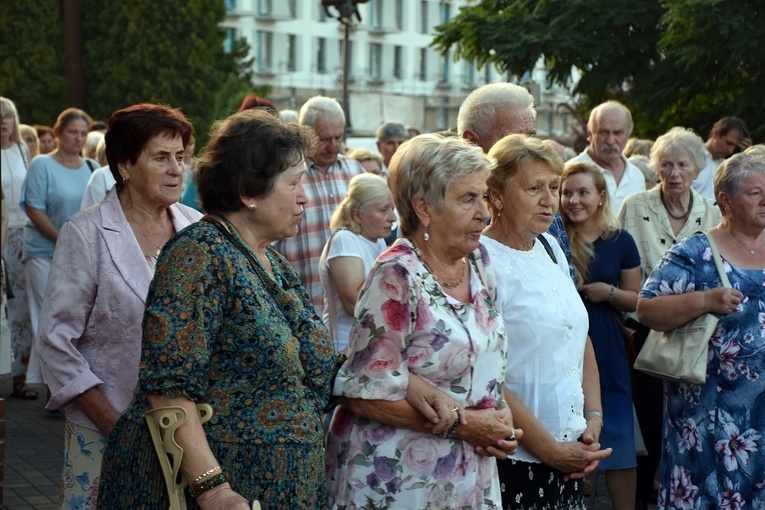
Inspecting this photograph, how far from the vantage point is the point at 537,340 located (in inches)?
173

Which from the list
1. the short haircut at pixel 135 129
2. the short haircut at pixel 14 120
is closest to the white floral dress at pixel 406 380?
the short haircut at pixel 135 129

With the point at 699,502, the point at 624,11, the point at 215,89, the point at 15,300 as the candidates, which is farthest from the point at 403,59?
the point at 699,502

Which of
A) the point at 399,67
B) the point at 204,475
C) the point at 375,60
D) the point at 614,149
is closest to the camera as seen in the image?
the point at 204,475

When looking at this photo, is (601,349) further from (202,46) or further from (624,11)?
(202,46)

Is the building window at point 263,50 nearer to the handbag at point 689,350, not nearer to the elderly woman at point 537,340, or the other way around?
the handbag at point 689,350

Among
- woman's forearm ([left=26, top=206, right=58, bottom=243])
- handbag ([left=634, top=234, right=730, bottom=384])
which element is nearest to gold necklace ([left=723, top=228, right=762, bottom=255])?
handbag ([left=634, top=234, right=730, bottom=384])

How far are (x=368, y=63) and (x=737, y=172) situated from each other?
2483 inches

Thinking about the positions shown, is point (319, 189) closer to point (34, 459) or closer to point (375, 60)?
point (34, 459)

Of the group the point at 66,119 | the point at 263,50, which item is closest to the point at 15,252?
the point at 66,119

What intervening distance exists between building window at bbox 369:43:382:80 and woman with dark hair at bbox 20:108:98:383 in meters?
58.5

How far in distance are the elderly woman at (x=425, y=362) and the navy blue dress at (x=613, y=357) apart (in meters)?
2.64

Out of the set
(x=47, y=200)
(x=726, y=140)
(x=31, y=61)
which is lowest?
(x=31, y=61)

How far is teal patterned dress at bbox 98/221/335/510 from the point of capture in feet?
11.6

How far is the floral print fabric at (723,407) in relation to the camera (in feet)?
18.7
